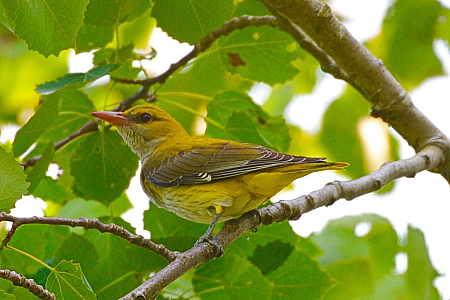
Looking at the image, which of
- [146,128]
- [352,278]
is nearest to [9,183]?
[146,128]

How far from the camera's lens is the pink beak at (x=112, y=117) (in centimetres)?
360

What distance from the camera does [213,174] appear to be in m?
3.44

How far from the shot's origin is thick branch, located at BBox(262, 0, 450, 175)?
9.84ft

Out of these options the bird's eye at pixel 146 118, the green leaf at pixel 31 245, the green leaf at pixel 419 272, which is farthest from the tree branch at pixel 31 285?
the bird's eye at pixel 146 118

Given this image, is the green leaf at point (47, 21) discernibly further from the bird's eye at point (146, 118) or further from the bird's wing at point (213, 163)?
the bird's eye at point (146, 118)

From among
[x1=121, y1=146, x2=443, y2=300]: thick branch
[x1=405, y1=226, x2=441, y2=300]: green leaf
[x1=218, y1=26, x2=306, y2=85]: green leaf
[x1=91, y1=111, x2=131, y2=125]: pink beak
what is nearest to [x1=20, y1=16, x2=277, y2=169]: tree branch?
[x1=91, y1=111, x2=131, y2=125]: pink beak

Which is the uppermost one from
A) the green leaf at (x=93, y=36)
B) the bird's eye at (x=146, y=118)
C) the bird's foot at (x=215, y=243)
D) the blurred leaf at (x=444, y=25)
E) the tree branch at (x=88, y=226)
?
the blurred leaf at (x=444, y=25)

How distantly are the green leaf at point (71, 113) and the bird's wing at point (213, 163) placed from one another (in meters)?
0.60

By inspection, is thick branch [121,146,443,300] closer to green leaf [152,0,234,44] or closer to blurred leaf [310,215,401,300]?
blurred leaf [310,215,401,300]

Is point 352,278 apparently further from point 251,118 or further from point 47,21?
point 47,21

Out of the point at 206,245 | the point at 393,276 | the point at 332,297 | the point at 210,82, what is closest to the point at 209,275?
the point at 206,245

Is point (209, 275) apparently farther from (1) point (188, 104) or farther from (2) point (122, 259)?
(1) point (188, 104)

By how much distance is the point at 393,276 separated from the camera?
4465 millimetres

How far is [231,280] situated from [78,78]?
1.35 m
